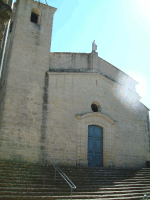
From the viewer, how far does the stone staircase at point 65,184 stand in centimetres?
780

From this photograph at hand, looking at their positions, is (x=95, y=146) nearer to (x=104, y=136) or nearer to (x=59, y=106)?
(x=104, y=136)

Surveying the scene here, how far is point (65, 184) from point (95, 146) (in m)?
4.56

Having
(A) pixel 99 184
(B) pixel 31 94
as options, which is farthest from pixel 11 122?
(A) pixel 99 184

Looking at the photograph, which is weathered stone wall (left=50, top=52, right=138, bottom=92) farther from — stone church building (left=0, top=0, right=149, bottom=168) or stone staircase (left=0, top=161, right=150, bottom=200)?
stone staircase (left=0, top=161, right=150, bottom=200)

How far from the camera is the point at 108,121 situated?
14039 millimetres

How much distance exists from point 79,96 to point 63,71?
1761 millimetres

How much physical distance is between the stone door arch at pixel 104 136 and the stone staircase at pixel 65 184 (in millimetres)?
1278

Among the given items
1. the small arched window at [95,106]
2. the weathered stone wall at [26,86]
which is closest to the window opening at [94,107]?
the small arched window at [95,106]

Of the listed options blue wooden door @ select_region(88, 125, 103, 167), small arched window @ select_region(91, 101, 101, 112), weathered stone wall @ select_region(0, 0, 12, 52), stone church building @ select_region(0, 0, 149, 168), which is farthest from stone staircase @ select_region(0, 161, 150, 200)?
weathered stone wall @ select_region(0, 0, 12, 52)

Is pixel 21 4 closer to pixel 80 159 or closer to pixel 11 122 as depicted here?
pixel 11 122

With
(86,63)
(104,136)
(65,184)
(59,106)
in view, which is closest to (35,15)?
(86,63)

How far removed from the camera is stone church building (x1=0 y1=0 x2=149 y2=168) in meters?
11.2

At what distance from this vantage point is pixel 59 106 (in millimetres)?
12492

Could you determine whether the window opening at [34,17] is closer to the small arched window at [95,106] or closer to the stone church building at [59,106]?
the stone church building at [59,106]
